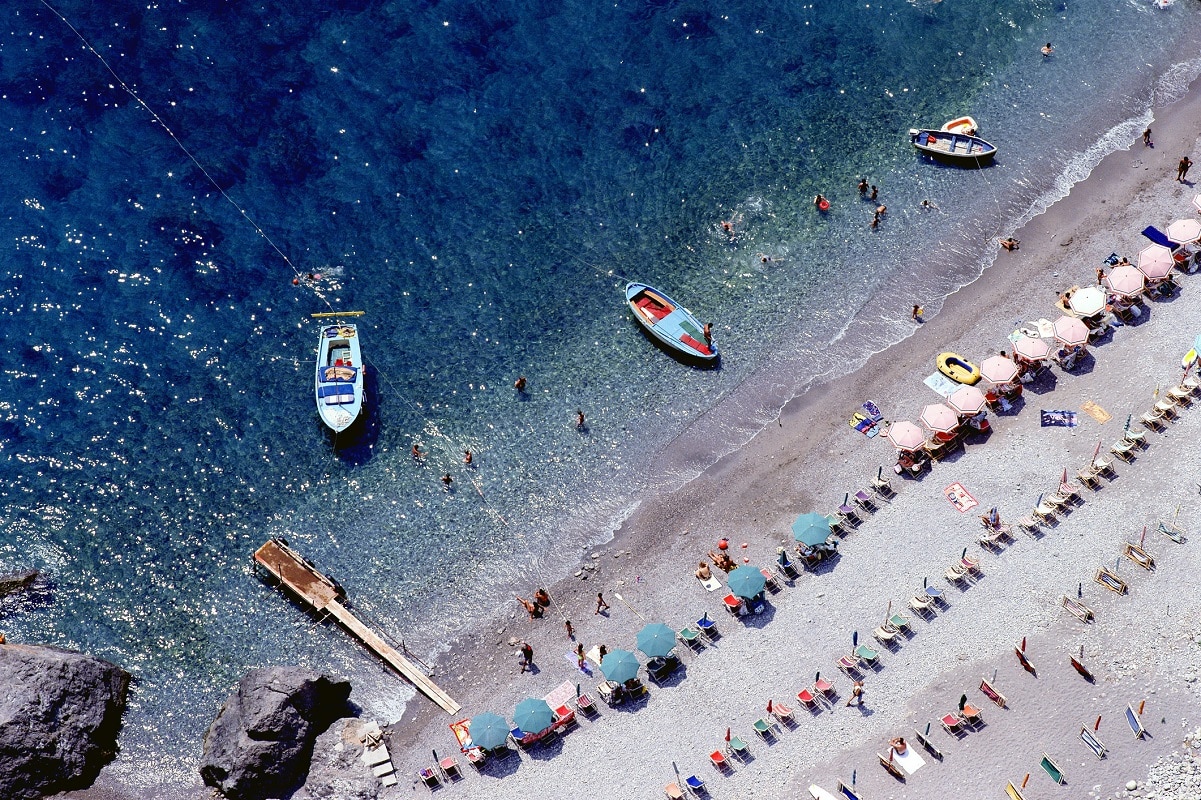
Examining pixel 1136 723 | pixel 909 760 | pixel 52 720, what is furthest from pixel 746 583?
pixel 52 720

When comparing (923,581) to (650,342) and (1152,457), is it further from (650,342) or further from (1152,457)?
(650,342)

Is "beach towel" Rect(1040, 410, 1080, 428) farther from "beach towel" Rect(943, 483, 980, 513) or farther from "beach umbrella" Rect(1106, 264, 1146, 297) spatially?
"beach umbrella" Rect(1106, 264, 1146, 297)

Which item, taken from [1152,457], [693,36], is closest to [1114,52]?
[693,36]

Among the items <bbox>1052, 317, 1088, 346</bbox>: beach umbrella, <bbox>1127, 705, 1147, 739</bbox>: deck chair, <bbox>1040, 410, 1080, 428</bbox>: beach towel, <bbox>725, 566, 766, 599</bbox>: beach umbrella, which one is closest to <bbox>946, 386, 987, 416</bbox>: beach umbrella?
<bbox>1040, 410, 1080, 428</bbox>: beach towel

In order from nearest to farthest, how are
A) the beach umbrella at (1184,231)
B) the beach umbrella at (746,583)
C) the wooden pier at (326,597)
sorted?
the beach umbrella at (746,583), the wooden pier at (326,597), the beach umbrella at (1184,231)

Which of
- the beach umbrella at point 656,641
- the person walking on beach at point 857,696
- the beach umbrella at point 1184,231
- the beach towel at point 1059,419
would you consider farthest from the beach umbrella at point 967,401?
the beach umbrella at point 656,641

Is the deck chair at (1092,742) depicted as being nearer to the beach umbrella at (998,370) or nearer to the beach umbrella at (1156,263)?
the beach umbrella at (998,370)

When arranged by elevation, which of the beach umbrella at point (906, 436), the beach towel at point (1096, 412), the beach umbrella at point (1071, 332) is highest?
the beach umbrella at point (906, 436)
